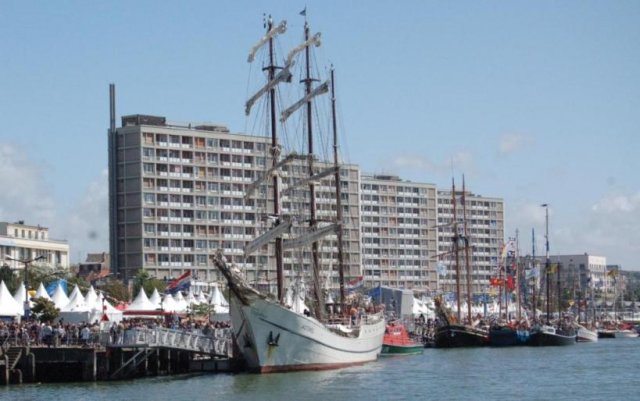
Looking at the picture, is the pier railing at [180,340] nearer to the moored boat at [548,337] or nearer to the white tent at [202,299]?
the white tent at [202,299]

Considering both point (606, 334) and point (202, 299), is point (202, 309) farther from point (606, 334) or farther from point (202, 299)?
point (606, 334)

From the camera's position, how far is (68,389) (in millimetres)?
67375

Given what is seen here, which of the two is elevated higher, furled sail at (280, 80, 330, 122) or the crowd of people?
furled sail at (280, 80, 330, 122)

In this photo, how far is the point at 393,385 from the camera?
72.4m

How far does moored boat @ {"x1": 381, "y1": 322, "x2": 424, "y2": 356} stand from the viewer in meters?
109

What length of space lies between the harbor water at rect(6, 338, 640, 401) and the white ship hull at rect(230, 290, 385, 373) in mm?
1356

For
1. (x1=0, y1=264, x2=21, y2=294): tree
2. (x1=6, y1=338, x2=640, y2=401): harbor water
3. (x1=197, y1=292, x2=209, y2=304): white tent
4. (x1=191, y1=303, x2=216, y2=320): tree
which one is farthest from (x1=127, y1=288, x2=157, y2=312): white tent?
(x1=0, y1=264, x2=21, y2=294): tree

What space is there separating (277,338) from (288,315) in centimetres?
150

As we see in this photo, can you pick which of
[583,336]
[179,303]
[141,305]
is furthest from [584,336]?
[141,305]

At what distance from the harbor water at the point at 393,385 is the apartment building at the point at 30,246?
3521 inches

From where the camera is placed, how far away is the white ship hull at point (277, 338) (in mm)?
76625

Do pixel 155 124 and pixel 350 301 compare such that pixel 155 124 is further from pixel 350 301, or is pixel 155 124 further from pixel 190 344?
pixel 190 344

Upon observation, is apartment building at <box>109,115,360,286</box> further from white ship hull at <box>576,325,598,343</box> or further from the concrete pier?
the concrete pier

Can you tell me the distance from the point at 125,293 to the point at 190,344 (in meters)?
69.4
